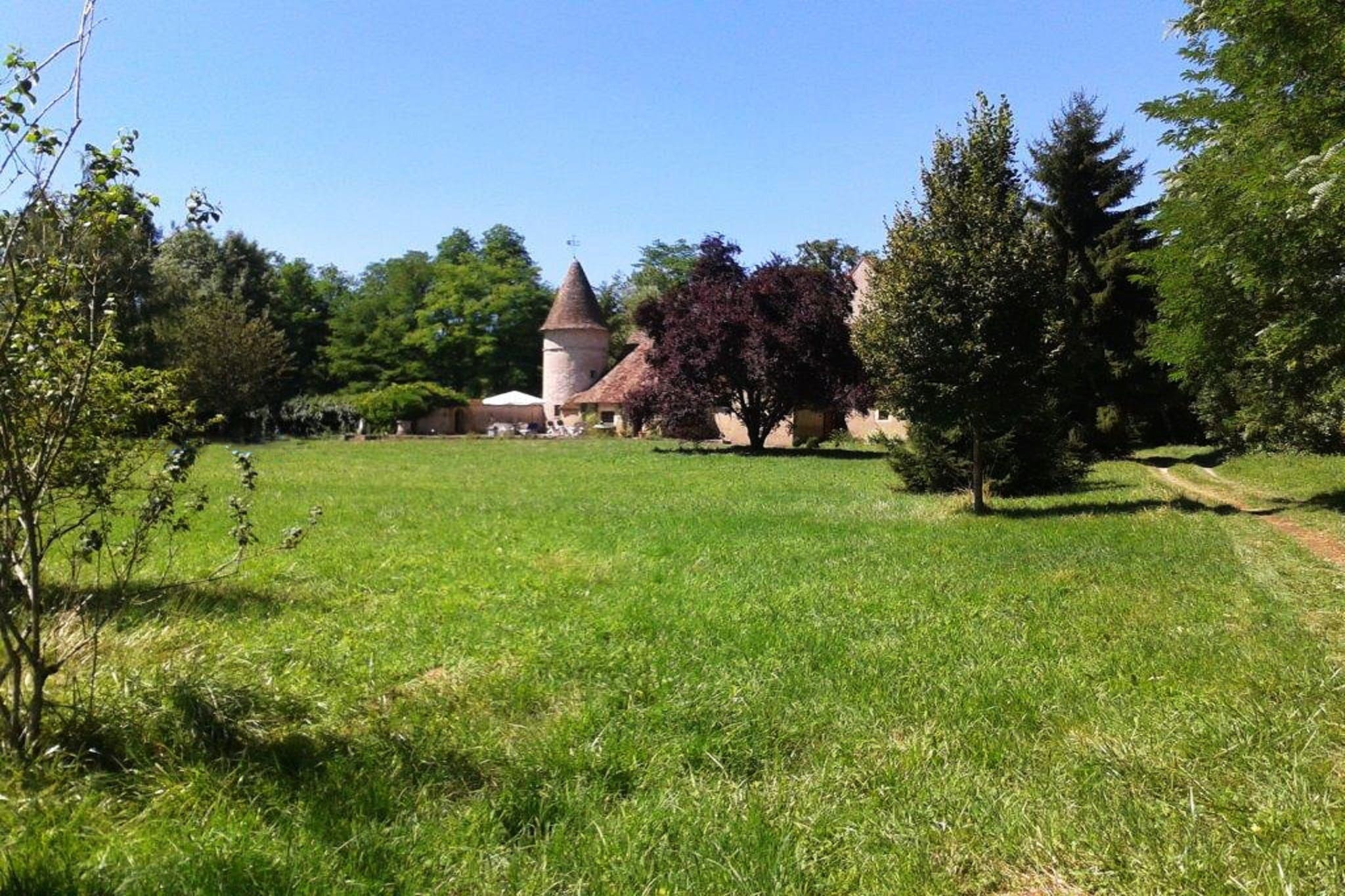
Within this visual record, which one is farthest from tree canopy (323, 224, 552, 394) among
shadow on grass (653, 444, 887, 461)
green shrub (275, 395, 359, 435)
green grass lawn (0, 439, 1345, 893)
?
green grass lawn (0, 439, 1345, 893)

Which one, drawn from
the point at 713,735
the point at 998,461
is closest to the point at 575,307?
the point at 998,461

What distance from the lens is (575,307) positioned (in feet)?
193

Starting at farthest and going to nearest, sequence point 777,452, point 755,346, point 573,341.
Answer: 1. point 573,341
2. point 777,452
3. point 755,346

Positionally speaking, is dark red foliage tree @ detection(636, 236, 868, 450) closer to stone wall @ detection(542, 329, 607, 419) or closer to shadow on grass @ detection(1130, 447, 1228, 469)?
shadow on grass @ detection(1130, 447, 1228, 469)

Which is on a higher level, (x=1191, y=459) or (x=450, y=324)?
(x=450, y=324)

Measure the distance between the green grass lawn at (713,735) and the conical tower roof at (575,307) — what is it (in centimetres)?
5003

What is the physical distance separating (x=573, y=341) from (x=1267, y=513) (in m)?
48.1

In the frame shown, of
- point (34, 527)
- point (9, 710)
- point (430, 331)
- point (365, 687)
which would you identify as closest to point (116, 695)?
point (9, 710)

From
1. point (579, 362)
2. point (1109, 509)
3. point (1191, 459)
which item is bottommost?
point (1109, 509)

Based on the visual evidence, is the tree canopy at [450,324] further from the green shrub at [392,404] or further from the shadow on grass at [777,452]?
the shadow on grass at [777,452]

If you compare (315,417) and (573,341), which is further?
(573,341)

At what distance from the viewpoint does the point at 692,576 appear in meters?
8.70

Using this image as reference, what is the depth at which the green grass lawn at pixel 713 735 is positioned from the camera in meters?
3.27

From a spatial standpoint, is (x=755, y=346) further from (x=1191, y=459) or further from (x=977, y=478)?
(x=977, y=478)
